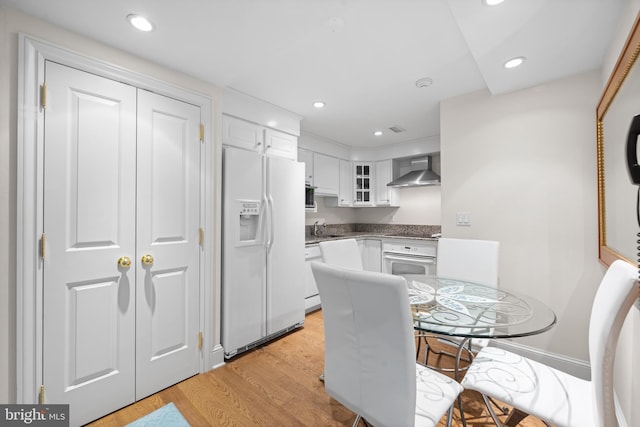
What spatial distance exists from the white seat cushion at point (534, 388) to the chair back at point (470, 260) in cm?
72

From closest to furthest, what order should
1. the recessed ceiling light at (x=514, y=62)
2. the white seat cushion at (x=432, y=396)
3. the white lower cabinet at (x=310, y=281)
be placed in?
the white seat cushion at (x=432, y=396) → the recessed ceiling light at (x=514, y=62) → the white lower cabinet at (x=310, y=281)

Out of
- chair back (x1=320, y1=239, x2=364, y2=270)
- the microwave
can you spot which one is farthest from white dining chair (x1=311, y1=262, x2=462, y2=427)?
the microwave

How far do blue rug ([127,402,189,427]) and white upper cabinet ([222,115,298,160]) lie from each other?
2.01 metres

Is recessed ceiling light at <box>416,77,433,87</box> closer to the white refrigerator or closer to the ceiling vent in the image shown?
the ceiling vent

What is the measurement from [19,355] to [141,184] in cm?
109

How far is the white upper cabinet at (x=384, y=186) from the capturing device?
4.44 meters

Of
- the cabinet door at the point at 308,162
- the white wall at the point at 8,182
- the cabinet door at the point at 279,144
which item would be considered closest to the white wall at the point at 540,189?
the cabinet door at the point at 279,144

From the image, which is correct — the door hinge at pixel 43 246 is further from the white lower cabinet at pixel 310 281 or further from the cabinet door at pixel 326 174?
the cabinet door at pixel 326 174

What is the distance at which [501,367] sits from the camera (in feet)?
4.30

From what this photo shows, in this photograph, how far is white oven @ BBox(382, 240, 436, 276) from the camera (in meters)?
3.46

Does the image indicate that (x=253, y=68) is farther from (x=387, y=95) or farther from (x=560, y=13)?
(x=560, y=13)

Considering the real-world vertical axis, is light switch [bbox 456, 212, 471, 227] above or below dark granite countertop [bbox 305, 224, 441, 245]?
above

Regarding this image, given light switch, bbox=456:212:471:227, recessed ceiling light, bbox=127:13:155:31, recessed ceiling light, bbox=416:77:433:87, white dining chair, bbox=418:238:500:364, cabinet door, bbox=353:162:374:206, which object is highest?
recessed ceiling light, bbox=416:77:433:87

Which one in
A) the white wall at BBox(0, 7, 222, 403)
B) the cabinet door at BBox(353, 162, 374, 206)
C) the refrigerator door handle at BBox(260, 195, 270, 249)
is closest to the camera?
the white wall at BBox(0, 7, 222, 403)
